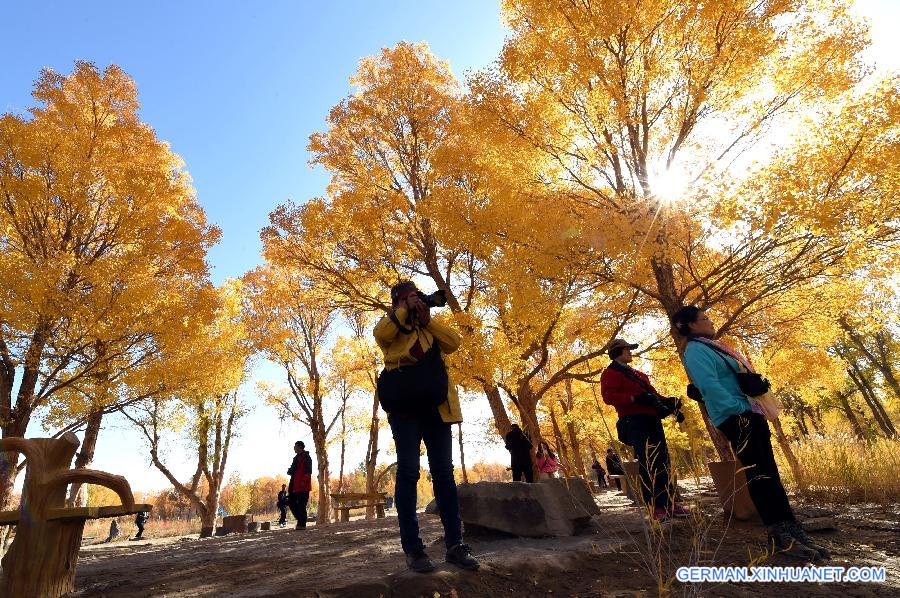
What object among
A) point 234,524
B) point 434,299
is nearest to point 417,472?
point 434,299

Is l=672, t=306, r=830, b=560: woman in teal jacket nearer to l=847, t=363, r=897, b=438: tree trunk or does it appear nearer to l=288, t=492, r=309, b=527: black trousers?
l=288, t=492, r=309, b=527: black trousers

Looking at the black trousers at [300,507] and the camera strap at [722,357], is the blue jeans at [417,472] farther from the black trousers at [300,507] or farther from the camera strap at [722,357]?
the black trousers at [300,507]

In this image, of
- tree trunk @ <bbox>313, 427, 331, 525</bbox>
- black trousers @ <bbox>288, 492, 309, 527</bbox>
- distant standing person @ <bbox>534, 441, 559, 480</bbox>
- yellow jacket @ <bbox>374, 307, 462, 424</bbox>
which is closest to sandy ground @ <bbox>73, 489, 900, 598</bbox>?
yellow jacket @ <bbox>374, 307, 462, 424</bbox>

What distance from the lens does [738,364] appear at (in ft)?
9.59

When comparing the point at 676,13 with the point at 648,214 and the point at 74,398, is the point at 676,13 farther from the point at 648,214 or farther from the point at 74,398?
the point at 74,398

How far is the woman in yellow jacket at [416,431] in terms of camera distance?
2.46 m

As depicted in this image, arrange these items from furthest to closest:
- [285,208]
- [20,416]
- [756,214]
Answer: [285,208]
[20,416]
[756,214]

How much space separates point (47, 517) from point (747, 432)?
3.84 meters

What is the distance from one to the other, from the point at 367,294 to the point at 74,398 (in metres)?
4.82

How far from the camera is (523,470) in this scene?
8609 millimetres

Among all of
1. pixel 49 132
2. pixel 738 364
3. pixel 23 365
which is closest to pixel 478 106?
pixel 738 364

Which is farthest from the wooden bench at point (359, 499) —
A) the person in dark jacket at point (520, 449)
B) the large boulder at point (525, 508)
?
the large boulder at point (525, 508)

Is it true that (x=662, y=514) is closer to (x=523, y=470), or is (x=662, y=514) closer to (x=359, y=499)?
(x=523, y=470)

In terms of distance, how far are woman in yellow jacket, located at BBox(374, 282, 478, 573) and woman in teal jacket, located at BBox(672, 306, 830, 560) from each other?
152 centimetres
